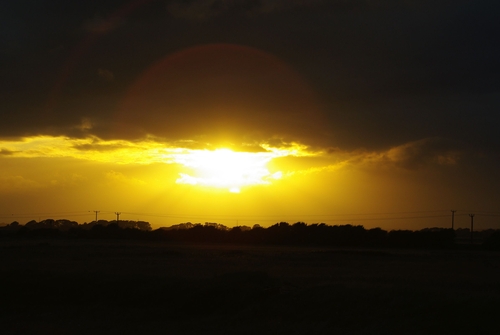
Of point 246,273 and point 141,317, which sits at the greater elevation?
point 246,273

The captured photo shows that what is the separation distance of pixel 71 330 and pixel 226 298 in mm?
5941

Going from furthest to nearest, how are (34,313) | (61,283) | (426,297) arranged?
(61,283) < (34,313) < (426,297)

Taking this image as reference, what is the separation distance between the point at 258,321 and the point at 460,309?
6.73m

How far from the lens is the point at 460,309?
17.5 metres

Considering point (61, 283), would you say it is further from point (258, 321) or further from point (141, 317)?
point (258, 321)

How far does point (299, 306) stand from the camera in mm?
20078

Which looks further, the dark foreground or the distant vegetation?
the distant vegetation

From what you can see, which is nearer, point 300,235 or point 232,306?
point 232,306

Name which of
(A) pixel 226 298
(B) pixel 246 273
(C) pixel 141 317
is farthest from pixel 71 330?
(B) pixel 246 273

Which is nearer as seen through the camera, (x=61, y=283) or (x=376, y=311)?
(x=376, y=311)

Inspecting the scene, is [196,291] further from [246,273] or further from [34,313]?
[34,313]

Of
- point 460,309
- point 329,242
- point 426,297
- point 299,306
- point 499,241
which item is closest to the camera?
point 460,309

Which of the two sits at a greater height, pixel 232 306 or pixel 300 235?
pixel 300 235

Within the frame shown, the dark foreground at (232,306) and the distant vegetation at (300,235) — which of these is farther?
the distant vegetation at (300,235)
